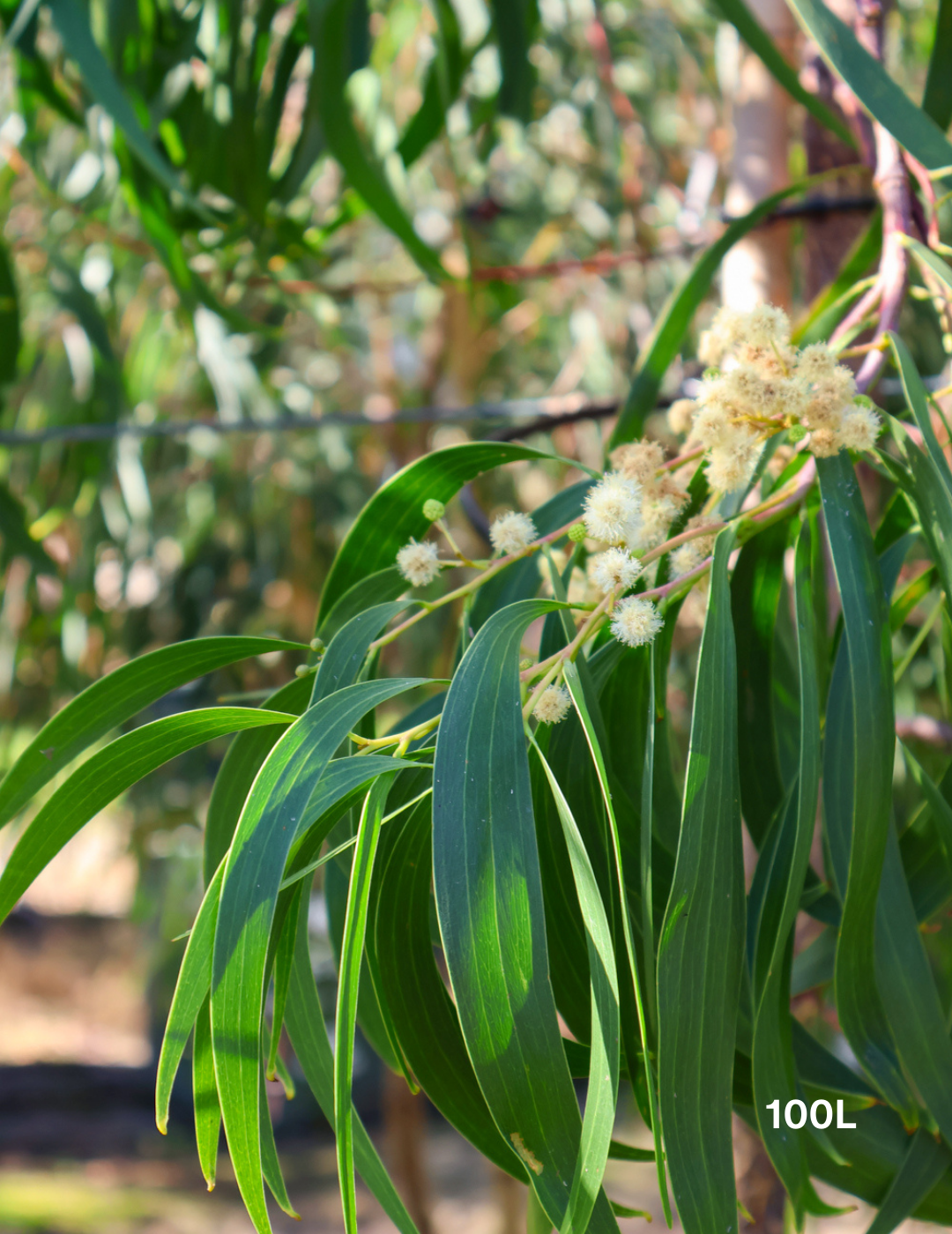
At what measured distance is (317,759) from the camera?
29 cm

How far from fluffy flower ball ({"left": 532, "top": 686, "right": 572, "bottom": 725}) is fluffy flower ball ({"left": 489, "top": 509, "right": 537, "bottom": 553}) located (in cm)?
8

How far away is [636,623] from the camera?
32cm

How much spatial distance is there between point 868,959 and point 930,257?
0.91 ft

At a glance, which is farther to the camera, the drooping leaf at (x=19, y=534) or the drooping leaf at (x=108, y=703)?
the drooping leaf at (x=19, y=534)

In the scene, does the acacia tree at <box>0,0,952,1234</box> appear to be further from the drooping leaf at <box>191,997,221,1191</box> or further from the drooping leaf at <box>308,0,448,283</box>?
the drooping leaf at <box>308,0,448,283</box>

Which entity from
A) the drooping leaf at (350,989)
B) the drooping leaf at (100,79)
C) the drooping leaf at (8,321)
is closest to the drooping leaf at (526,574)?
the drooping leaf at (350,989)

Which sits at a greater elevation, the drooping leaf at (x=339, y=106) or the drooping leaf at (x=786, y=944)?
the drooping leaf at (x=339, y=106)

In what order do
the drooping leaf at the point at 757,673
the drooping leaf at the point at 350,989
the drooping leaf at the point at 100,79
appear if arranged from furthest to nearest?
1. the drooping leaf at the point at 100,79
2. the drooping leaf at the point at 757,673
3. the drooping leaf at the point at 350,989

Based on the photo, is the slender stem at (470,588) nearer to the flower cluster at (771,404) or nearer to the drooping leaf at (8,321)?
the flower cluster at (771,404)

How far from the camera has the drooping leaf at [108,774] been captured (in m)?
0.33

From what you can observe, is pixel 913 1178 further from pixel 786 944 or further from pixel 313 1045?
pixel 313 1045

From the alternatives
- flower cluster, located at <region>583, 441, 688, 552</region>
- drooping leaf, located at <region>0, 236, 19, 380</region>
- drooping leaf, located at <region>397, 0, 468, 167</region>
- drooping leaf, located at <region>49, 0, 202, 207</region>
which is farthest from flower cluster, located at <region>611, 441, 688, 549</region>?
drooping leaf, located at <region>0, 236, 19, 380</region>

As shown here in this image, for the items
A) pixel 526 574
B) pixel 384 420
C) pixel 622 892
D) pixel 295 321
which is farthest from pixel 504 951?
pixel 295 321

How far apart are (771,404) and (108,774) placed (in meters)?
0.27
